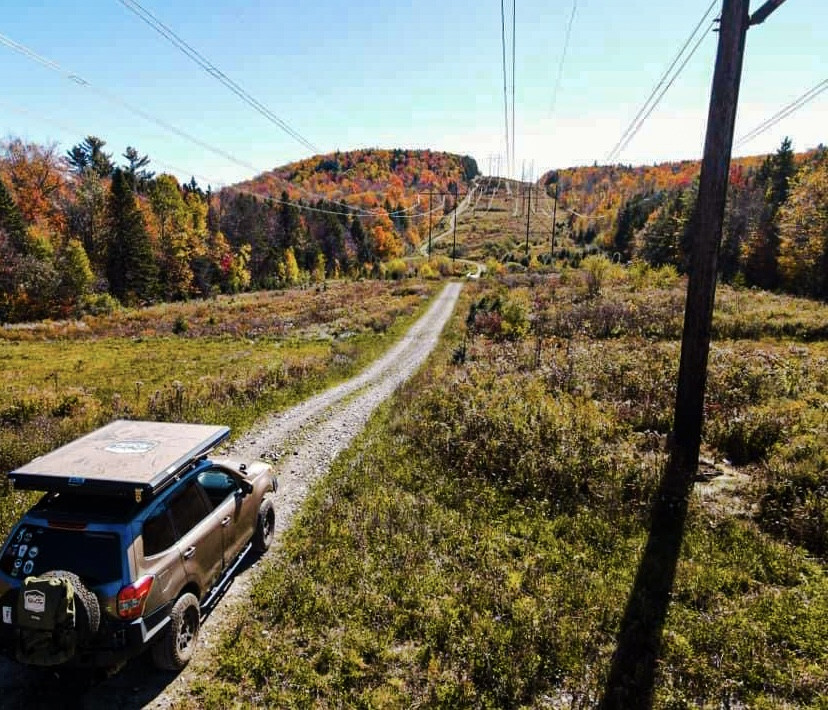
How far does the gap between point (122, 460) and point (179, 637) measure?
2338 millimetres

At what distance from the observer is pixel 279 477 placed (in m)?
12.1

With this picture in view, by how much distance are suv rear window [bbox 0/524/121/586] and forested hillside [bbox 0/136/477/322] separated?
54.8 meters

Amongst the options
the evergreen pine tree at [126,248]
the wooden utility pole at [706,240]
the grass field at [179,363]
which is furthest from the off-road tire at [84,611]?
the evergreen pine tree at [126,248]

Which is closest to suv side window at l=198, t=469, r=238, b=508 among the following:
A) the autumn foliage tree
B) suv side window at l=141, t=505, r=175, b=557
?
suv side window at l=141, t=505, r=175, b=557

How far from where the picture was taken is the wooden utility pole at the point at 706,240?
8078 millimetres

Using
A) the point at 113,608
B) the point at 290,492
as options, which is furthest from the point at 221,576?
the point at 290,492

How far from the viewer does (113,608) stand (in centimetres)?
501

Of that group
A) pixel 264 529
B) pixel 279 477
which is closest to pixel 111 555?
pixel 264 529

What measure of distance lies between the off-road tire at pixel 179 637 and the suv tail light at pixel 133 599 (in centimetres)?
62

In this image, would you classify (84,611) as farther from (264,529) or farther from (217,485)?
(264,529)

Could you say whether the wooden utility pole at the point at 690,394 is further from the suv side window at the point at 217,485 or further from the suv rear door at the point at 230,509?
the suv side window at the point at 217,485

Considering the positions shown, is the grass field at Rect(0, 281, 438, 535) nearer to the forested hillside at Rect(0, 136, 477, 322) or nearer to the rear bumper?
the rear bumper

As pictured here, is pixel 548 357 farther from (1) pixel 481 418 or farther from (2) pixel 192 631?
(2) pixel 192 631

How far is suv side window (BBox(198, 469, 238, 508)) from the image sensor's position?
298 inches
